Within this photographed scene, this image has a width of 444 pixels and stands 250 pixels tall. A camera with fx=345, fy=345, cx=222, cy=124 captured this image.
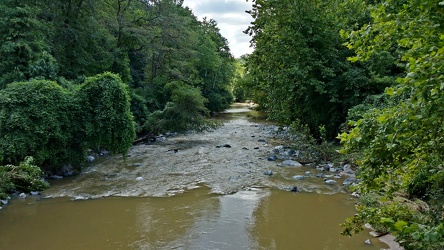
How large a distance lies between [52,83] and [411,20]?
1078 centimetres

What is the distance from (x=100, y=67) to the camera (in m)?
19.2

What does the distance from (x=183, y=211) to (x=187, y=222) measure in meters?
0.70

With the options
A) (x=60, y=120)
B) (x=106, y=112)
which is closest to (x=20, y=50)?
(x=60, y=120)

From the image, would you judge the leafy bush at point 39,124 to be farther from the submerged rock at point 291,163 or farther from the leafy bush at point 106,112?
the submerged rock at point 291,163

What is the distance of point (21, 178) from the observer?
29.4 feet

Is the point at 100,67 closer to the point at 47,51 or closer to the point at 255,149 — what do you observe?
the point at 47,51

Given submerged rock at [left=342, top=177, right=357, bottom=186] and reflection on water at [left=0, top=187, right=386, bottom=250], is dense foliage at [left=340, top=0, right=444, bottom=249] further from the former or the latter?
submerged rock at [left=342, top=177, right=357, bottom=186]

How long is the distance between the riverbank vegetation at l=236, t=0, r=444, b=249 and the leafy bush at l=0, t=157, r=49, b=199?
815 centimetres

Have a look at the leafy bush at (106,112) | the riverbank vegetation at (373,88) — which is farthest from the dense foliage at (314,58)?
the leafy bush at (106,112)

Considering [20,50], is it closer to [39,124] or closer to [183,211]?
[39,124]

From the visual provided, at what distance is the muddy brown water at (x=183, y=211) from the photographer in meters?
6.14

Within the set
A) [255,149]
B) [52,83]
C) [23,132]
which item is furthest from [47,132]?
[255,149]

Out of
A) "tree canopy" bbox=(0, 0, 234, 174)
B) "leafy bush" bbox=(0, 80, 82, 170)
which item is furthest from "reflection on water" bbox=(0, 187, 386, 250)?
"tree canopy" bbox=(0, 0, 234, 174)

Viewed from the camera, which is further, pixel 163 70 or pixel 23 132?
pixel 163 70
